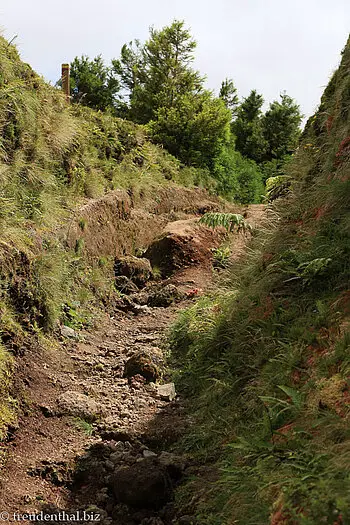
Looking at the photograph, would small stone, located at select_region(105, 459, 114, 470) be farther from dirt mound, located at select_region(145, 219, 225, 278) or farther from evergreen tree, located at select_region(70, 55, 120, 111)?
evergreen tree, located at select_region(70, 55, 120, 111)

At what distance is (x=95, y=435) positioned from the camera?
15.4ft

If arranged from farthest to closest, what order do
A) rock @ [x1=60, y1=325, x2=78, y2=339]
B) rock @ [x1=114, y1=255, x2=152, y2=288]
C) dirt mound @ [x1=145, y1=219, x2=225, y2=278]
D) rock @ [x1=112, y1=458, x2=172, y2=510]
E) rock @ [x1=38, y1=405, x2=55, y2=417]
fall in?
dirt mound @ [x1=145, y1=219, x2=225, y2=278] → rock @ [x1=114, y1=255, x2=152, y2=288] → rock @ [x1=60, y1=325, x2=78, y2=339] → rock @ [x1=38, y1=405, x2=55, y2=417] → rock @ [x1=112, y1=458, x2=172, y2=510]

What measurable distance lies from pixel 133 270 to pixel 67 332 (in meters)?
3.43

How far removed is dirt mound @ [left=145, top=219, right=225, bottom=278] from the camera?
34.8 ft

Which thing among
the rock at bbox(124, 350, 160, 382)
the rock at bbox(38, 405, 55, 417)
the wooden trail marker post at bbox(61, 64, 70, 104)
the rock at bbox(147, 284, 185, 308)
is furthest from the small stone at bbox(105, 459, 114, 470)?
the wooden trail marker post at bbox(61, 64, 70, 104)

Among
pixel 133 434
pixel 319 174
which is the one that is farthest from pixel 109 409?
pixel 319 174

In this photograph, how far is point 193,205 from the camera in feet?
52.6

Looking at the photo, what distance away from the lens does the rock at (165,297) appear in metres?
8.71

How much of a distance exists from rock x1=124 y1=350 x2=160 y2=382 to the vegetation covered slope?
330 mm

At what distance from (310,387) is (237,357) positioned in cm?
172

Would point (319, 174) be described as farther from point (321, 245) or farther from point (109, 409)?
point (109, 409)

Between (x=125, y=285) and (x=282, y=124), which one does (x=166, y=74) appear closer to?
(x=282, y=124)

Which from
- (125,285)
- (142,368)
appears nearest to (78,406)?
(142,368)

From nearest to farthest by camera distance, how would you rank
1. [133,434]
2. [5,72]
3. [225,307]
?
[133,434] → [225,307] → [5,72]
